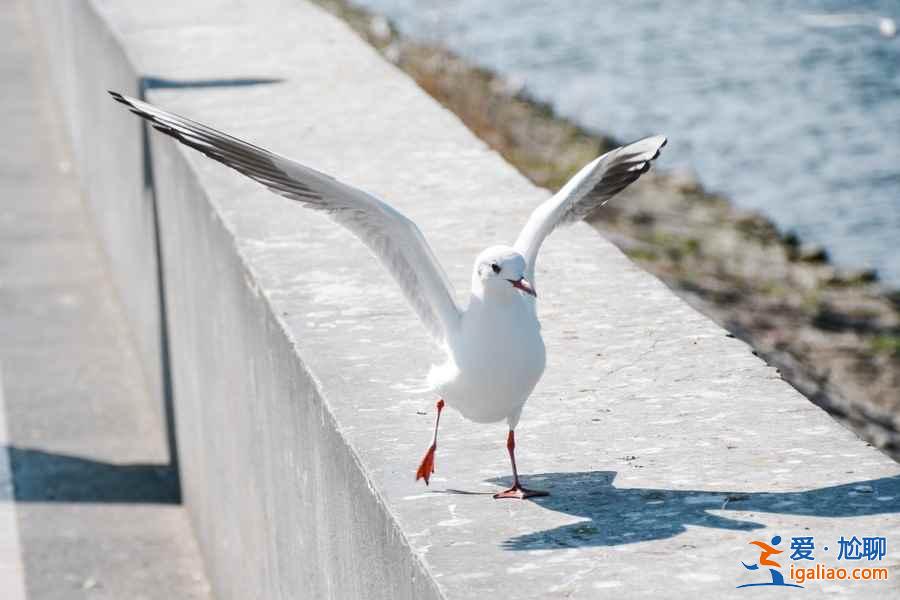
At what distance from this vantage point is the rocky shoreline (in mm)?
8914

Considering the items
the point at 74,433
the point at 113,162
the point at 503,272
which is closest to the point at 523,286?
the point at 503,272

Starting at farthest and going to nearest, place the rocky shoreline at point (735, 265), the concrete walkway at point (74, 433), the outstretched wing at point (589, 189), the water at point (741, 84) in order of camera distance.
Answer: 1. the water at point (741, 84)
2. the rocky shoreline at point (735, 265)
3. the concrete walkway at point (74, 433)
4. the outstretched wing at point (589, 189)

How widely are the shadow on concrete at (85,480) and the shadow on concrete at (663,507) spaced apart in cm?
313

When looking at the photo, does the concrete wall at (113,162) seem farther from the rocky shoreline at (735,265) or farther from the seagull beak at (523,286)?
the seagull beak at (523,286)

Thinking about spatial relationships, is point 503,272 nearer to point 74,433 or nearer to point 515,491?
point 515,491

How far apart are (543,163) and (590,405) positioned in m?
9.50

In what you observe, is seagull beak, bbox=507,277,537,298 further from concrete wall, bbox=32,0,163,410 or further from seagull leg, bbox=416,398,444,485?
concrete wall, bbox=32,0,163,410

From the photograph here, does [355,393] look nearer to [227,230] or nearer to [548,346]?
[548,346]

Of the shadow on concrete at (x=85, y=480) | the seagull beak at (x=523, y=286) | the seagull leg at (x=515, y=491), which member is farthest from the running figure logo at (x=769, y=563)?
the shadow on concrete at (x=85, y=480)

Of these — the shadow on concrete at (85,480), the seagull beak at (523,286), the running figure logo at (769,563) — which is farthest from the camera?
the shadow on concrete at (85,480)

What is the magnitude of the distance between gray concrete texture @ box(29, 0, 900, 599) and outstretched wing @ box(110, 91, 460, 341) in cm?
30

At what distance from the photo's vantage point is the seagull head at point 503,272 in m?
2.95

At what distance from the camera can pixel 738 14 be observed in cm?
2017

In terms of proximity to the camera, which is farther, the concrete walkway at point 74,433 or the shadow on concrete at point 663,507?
the concrete walkway at point 74,433
